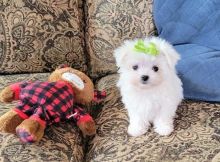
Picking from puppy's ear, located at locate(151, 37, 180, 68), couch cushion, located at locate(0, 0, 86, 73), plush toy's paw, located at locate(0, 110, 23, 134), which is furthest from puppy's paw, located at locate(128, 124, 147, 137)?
couch cushion, located at locate(0, 0, 86, 73)

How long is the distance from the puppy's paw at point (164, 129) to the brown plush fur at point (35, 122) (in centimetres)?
24

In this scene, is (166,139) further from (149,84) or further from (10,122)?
(10,122)

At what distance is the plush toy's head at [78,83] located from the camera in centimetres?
155

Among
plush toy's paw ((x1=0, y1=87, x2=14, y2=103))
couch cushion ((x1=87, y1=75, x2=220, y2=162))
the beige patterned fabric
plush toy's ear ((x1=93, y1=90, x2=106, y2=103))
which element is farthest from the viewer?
the beige patterned fabric

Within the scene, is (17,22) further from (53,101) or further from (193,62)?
(193,62)

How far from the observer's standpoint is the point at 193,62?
1614 millimetres

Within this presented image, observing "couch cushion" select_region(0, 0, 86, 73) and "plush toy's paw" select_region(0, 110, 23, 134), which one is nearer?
"plush toy's paw" select_region(0, 110, 23, 134)

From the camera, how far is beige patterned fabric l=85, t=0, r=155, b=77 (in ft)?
5.84

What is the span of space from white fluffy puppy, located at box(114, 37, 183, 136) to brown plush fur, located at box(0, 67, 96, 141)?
0.14m

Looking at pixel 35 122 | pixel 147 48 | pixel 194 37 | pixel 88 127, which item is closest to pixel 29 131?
pixel 35 122

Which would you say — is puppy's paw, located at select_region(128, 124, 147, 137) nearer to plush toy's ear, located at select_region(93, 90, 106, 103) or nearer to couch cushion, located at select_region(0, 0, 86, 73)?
plush toy's ear, located at select_region(93, 90, 106, 103)

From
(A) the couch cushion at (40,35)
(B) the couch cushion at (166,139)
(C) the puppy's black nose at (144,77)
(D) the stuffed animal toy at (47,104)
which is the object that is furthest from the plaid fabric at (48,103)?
(A) the couch cushion at (40,35)

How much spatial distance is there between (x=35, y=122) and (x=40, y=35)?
23.0 inches

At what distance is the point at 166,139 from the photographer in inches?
53.7
